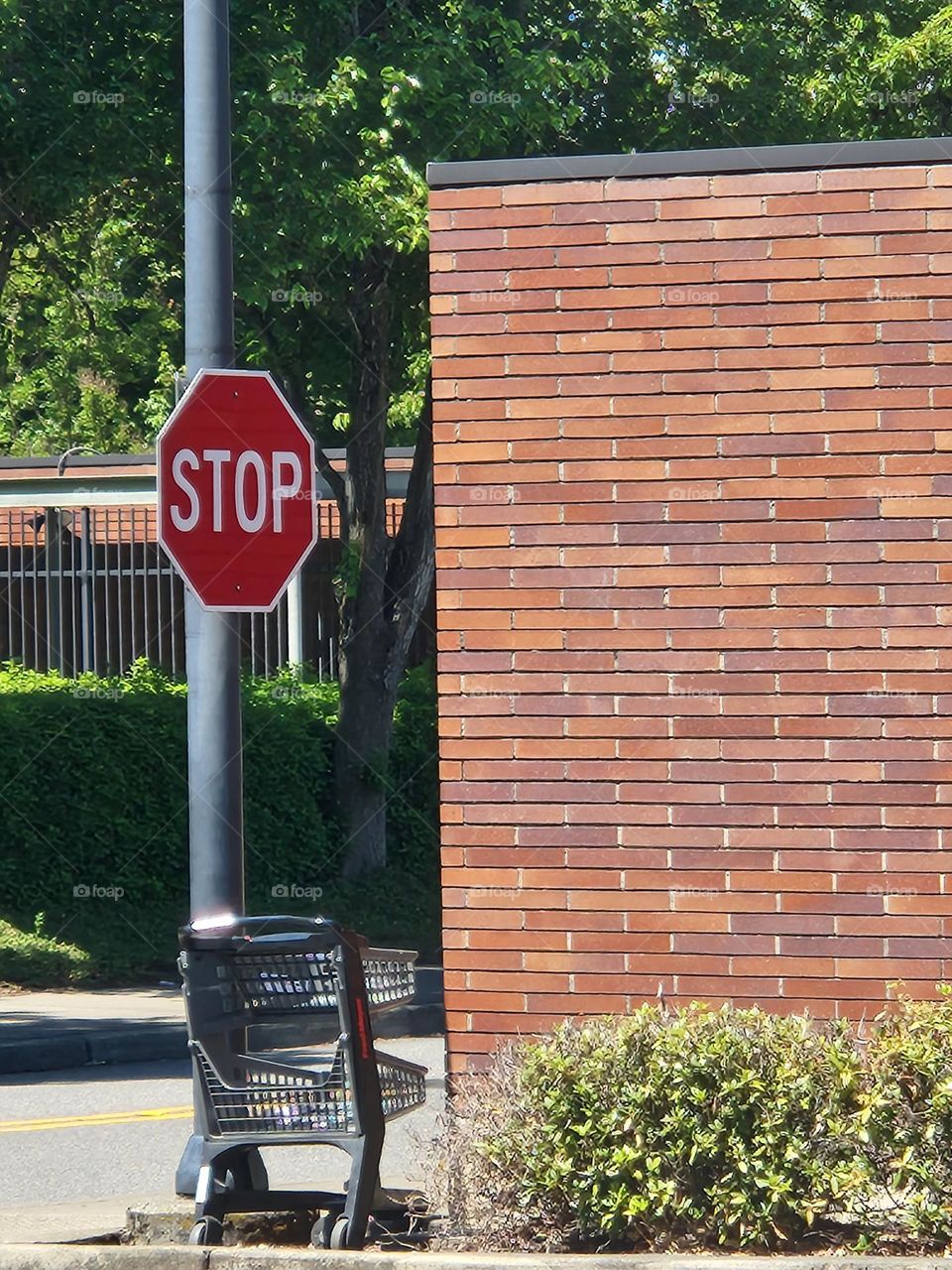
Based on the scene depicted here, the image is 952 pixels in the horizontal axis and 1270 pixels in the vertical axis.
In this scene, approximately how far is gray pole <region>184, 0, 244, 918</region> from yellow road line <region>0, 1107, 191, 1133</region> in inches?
118

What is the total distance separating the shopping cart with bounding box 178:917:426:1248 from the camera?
587 centimetres

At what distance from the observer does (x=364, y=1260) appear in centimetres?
555

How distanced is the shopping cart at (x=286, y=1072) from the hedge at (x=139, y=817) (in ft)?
29.7

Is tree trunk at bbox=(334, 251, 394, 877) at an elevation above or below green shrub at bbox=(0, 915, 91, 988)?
above

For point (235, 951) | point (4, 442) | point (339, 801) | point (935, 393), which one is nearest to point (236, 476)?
point (235, 951)

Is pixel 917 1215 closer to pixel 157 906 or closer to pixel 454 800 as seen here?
pixel 454 800

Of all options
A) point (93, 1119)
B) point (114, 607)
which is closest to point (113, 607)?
point (114, 607)

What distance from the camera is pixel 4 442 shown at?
35875mm

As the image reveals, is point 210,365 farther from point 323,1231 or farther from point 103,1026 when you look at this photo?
point 103,1026

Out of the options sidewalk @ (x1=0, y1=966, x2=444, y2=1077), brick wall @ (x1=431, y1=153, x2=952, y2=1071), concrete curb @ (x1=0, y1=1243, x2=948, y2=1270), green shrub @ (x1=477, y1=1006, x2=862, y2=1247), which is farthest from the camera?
sidewalk @ (x1=0, y1=966, x2=444, y2=1077)

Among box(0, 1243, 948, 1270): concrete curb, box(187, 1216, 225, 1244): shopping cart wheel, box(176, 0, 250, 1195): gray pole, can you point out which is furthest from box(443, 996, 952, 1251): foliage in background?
box(176, 0, 250, 1195): gray pole

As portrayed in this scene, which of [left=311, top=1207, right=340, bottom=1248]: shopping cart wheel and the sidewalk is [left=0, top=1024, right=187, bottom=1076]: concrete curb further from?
[left=311, top=1207, right=340, bottom=1248]: shopping cart wheel

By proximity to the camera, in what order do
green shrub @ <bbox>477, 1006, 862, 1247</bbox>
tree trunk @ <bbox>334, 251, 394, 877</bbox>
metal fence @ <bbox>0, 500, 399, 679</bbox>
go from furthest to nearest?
metal fence @ <bbox>0, 500, 399, 679</bbox>, tree trunk @ <bbox>334, 251, 394, 877</bbox>, green shrub @ <bbox>477, 1006, 862, 1247</bbox>

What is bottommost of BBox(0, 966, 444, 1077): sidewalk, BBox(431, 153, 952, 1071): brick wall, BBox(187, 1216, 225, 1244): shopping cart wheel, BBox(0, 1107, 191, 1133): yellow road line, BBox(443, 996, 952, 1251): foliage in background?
BBox(0, 966, 444, 1077): sidewalk
